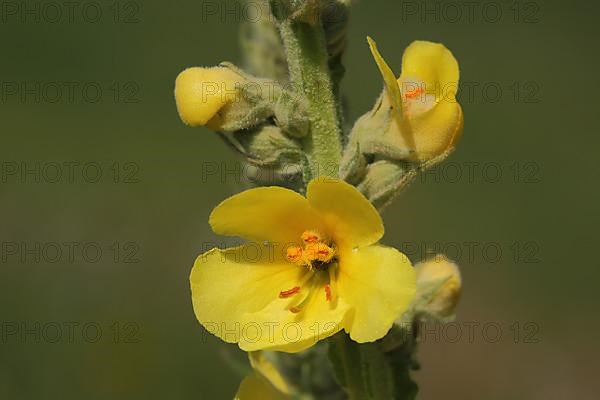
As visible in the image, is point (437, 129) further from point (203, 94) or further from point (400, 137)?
point (203, 94)

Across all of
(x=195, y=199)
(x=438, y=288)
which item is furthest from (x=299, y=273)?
(x=195, y=199)

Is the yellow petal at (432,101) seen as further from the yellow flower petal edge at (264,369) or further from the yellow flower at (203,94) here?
the yellow flower petal edge at (264,369)

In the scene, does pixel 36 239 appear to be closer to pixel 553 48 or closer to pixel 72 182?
pixel 72 182

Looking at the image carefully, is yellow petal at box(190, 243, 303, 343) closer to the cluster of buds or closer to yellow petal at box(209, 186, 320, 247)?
yellow petal at box(209, 186, 320, 247)

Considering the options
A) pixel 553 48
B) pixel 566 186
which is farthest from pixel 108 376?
pixel 553 48

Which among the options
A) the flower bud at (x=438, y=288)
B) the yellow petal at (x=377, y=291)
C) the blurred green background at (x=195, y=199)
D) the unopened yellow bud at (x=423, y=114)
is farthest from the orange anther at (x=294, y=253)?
the blurred green background at (x=195, y=199)

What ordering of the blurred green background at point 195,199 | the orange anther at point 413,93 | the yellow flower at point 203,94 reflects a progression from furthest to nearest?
the blurred green background at point 195,199 < the orange anther at point 413,93 < the yellow flower at point 203,94
